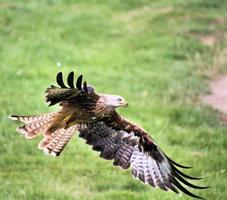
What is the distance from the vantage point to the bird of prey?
6434 mm

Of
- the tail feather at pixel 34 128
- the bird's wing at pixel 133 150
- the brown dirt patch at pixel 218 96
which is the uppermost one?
the tail feather at pixel 34 128

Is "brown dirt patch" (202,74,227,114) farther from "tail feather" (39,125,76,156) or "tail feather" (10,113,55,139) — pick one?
"tail feather" (10,113,55,139)

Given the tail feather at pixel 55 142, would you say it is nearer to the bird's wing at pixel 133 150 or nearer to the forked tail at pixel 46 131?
the forked tail at pixel 46 131

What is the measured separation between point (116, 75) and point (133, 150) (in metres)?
4.85

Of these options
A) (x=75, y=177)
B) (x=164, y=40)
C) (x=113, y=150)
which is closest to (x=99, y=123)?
(x=113, y=150)

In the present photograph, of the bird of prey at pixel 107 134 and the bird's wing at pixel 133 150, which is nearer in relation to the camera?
the bird of prey at pixel 107 134

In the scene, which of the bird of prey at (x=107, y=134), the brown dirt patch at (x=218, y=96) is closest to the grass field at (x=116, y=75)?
the brown dirt patch at (x=218, y=96)

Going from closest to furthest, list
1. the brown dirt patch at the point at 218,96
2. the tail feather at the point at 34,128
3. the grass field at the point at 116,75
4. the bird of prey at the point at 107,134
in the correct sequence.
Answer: the bird of prey at the point at 107,134 → the tail feather at the point at 34,128 → the grass field at the point at 116,75 → the brown dirt patch at the point at 218,96

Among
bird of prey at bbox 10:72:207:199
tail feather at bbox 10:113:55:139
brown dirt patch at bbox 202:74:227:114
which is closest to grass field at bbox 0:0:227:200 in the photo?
brown dirt patch at bbox 202:74:227:114

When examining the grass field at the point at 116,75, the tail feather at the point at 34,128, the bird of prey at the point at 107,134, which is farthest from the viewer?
the grass field at the point at 116,75

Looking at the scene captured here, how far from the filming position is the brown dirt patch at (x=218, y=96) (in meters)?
10.6

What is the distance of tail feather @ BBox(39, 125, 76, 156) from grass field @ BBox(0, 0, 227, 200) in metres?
0.61

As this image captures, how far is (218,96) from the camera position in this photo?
11.2m

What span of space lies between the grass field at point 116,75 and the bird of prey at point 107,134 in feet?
1.73
